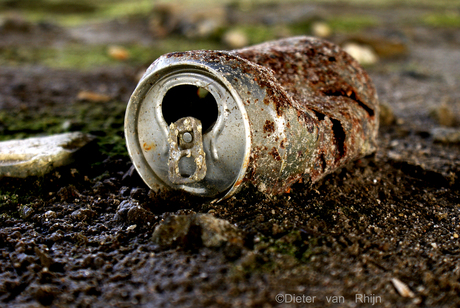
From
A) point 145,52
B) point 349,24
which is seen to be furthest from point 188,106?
point 349,24

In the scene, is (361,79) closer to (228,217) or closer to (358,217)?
(358,217)

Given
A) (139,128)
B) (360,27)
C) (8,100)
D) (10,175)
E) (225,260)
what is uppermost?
(360,27)

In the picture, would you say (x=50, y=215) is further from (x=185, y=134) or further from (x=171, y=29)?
(x=171, y=29)

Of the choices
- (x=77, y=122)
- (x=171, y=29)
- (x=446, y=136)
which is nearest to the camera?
(x=446, y=136)

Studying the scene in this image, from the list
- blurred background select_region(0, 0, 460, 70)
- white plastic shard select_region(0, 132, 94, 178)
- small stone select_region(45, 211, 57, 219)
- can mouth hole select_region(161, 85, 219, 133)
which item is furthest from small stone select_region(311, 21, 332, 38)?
small stone select_region(45, 211, 57, 219)

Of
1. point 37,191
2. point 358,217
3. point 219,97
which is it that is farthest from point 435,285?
point 37,191

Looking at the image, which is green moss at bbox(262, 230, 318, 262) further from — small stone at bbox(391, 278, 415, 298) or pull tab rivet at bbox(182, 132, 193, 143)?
pull tab rivet at bbox(182, 132, 193, 143)

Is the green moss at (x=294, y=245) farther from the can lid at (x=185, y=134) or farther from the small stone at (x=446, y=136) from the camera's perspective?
the small stone at (x=446, y=136)
